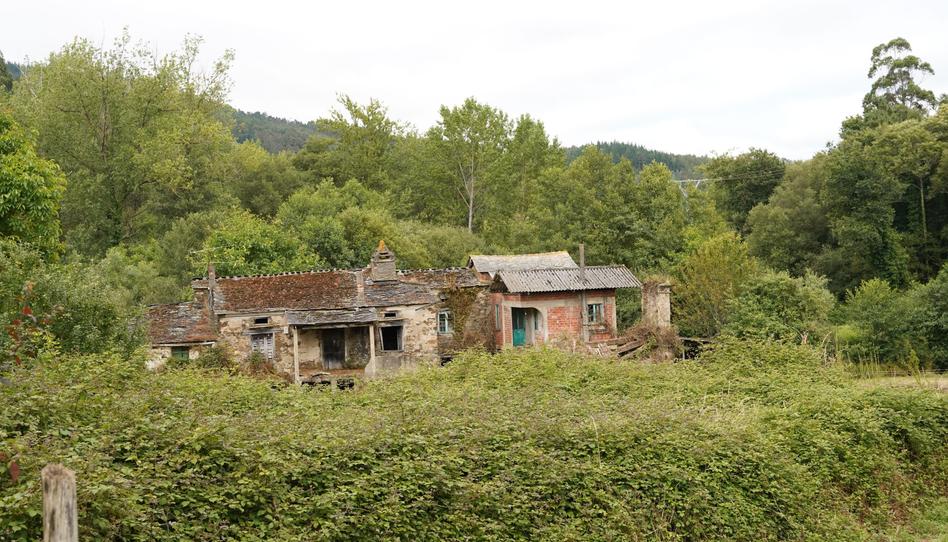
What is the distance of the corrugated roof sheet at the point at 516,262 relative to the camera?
107 ft

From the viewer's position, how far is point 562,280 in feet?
99.3

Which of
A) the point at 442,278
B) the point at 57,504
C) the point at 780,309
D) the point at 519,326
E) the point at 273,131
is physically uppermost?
the point at 273,131

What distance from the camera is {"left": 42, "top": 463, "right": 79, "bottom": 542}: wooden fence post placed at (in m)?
6.00

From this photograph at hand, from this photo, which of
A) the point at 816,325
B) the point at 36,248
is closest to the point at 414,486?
the point at 36,248

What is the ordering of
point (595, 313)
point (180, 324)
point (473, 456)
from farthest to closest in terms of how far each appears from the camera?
point (595, 313) → point (180, 324) → point (473, 456)

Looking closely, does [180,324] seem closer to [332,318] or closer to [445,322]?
[332,318]

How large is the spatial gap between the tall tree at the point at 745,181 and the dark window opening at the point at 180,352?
35864 mm

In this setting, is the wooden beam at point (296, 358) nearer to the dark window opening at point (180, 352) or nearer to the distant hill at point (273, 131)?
the dark window opening at point (180, 352)

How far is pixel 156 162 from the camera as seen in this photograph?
38.3 m

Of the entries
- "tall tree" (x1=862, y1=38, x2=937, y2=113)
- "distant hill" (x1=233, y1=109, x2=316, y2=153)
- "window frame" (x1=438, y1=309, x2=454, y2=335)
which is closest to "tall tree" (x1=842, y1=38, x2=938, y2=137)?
"tall tree" (x1=862, y1=38, x2=937, y2=113)

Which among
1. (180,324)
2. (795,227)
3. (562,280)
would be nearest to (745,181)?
(795,227)

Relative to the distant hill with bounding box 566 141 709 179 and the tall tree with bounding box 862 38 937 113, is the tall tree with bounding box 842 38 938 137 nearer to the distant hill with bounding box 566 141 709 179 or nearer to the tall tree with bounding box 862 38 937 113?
the tall tree with bounding box 862 38 937 113

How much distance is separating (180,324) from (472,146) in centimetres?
3006

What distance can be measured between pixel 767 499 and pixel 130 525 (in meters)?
8.62
